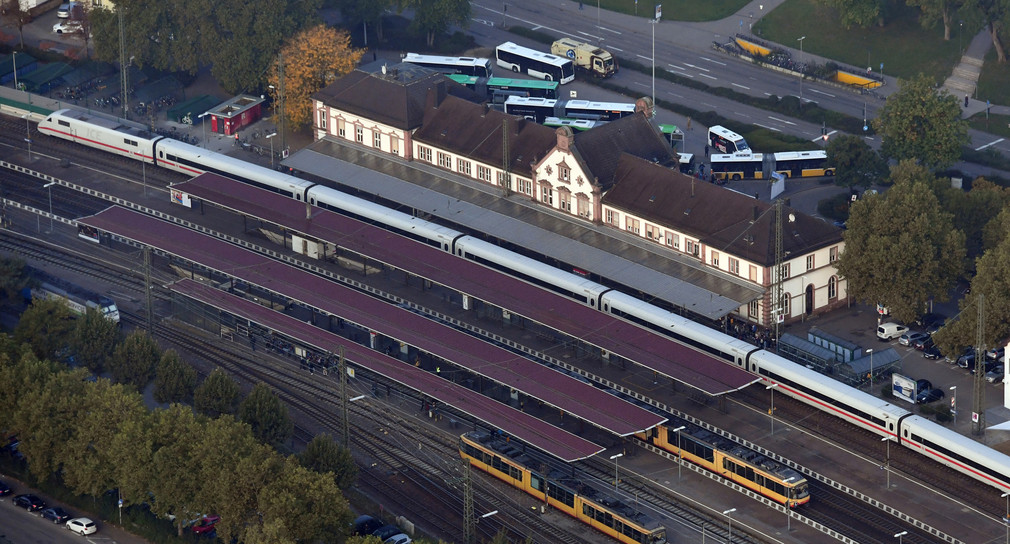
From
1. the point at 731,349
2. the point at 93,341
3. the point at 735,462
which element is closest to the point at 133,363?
the point at 93,341

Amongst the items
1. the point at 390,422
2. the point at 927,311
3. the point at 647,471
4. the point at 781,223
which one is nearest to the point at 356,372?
the point at 390,422

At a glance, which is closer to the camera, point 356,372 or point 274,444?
point 274,444

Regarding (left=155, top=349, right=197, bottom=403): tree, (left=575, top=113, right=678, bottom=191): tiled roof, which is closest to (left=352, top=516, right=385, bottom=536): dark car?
(left=155, top=349, right=197, bottom=403): tree

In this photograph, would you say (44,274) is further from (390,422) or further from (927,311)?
(927,311)

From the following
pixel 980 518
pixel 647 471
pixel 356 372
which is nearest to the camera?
pixel 980 518

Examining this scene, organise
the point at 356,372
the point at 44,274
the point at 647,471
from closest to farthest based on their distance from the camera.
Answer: the point at 647,471 < the point at 356,372 < the point at 44,274

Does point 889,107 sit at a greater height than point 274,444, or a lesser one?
greater

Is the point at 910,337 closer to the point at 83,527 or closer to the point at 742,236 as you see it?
the point at 742,236
